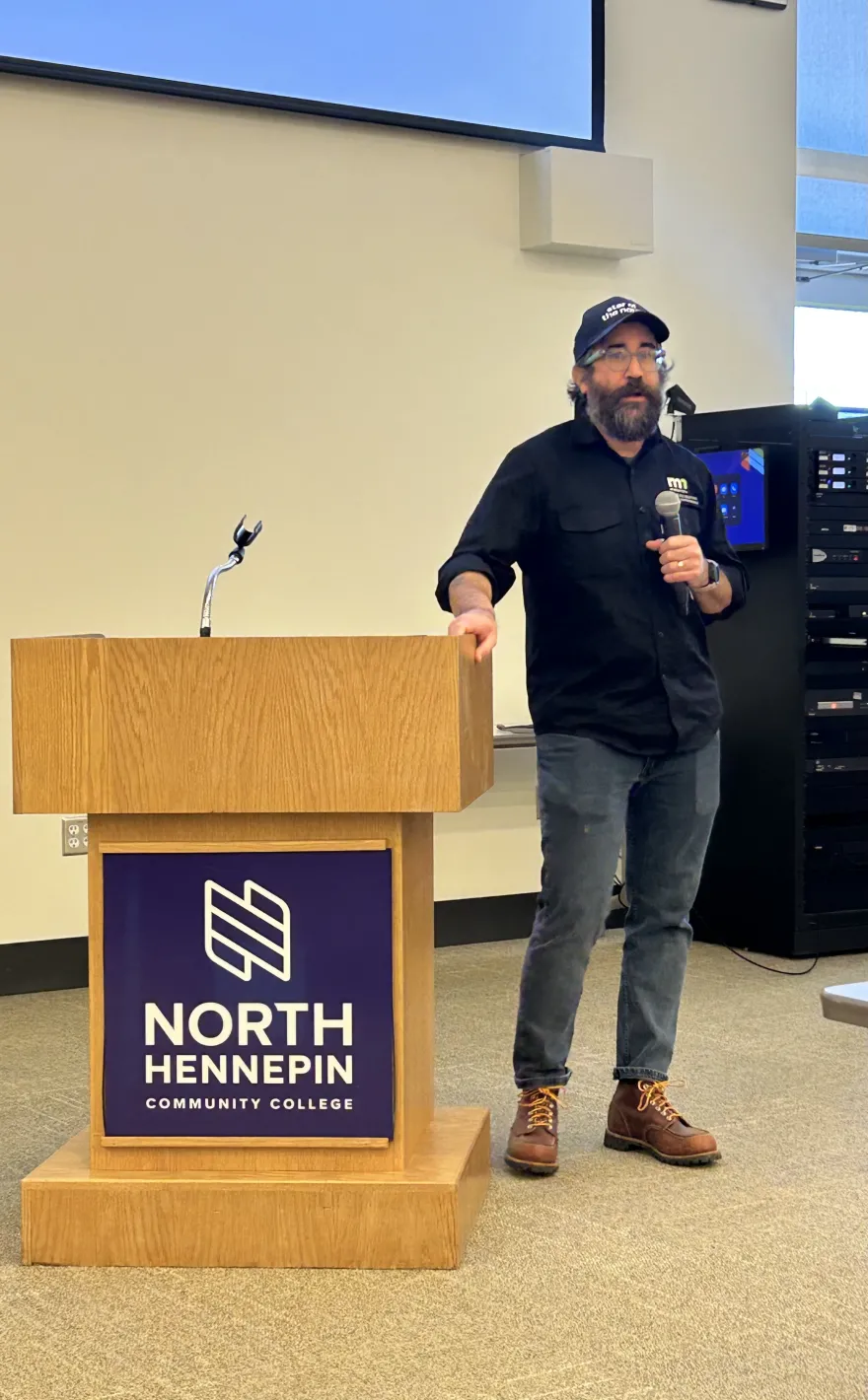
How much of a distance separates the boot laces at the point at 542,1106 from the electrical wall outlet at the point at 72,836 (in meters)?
2.05

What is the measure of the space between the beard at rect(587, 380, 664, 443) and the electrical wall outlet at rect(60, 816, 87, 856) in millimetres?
2266

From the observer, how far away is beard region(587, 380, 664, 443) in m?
2.98

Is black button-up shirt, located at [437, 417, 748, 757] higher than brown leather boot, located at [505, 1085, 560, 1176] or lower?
higher

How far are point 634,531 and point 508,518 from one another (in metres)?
0.23

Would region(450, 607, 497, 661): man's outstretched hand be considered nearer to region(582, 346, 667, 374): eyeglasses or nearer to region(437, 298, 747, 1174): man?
region(437, 298, 747, 1174): man

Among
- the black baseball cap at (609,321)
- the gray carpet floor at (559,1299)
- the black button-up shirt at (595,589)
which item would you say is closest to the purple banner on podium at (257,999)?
the gray carpet floor at (559,1299)

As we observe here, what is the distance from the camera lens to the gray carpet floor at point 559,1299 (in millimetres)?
2062

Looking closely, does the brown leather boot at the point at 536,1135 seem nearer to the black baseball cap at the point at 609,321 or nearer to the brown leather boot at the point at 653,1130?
the brown leather boot at the point at 653,1130

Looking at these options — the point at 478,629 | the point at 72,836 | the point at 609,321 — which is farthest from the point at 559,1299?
A: the point at 72,836

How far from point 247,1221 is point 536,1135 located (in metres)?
0.66

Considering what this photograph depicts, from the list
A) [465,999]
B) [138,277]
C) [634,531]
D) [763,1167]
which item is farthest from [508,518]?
[138,277]

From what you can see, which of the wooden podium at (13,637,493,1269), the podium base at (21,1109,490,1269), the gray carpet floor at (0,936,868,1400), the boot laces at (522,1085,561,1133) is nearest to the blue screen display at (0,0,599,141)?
the wooden podium at (13,637,493,1269)

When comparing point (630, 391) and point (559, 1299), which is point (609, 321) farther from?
point (559, 1299)

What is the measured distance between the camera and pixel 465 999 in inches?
176
